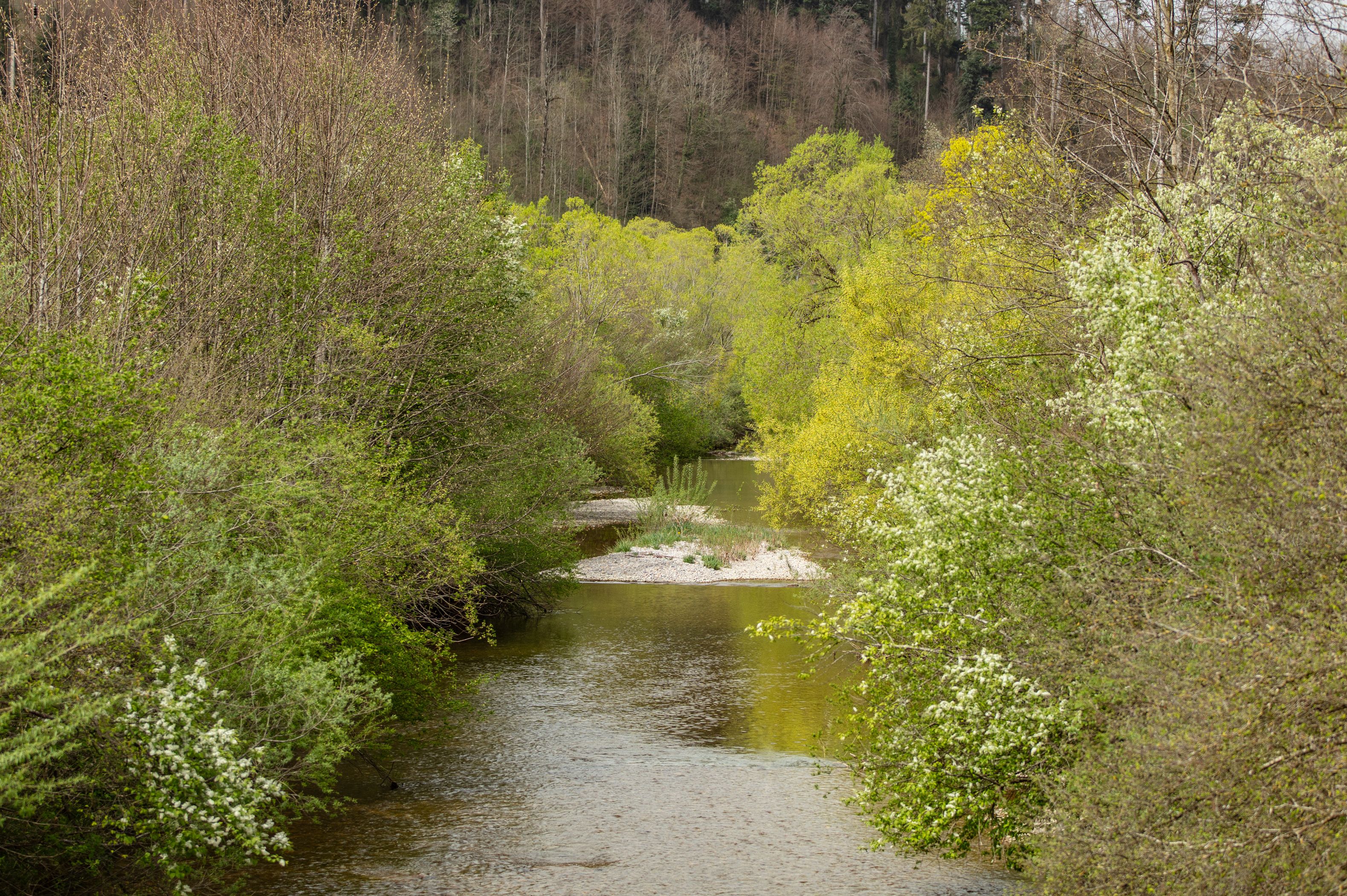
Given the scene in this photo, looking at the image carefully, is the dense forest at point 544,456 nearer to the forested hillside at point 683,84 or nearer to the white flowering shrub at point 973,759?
the white flowering shrub at point 973,759

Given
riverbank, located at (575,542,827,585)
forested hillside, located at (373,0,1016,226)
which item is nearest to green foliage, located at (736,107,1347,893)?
riverbank, located at (575,542,827,585)

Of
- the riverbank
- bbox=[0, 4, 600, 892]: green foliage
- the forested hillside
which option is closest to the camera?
bbox=[0, 4, 600, 892]: green foliage

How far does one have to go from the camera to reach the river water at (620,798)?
11.5 m

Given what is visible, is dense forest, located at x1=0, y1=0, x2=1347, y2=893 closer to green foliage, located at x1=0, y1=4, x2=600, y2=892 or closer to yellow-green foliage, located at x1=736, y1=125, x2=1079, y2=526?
green foliage, located at x1=0, y1=4, x2=600, y2=892

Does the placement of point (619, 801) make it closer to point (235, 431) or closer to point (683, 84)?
point (235, 431)

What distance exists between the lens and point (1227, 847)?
20.3 ft

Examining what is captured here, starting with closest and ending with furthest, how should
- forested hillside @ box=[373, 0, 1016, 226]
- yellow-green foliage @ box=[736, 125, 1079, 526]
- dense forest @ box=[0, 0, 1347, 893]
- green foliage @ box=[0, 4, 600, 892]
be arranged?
dense forest @ box=[0, 0, 1347, 893] → green foliage @ box=[0, 4, 600, 892] → yellow-green foliage @ box=[736, 125, 1079, 526] → forested hillside @ box=[373, 0, 1016, 226]

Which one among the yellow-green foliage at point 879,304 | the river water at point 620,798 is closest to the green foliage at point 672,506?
the yellow-green foliage at point 879,304

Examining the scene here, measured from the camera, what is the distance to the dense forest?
6.79 m

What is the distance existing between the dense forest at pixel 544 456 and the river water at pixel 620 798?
69 centimetres

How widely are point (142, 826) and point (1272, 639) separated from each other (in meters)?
7.70

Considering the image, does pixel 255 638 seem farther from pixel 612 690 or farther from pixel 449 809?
pixel 612 690

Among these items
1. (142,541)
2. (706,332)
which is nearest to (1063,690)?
(142,541)

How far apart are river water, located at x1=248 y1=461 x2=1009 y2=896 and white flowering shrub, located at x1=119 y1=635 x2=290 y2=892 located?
2.89 m
